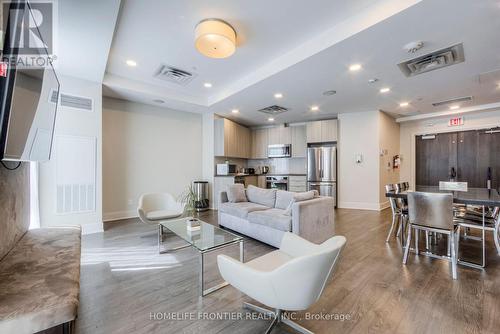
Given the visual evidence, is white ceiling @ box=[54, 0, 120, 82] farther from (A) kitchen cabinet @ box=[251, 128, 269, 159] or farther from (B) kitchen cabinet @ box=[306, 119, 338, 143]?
(B) kitchen cabinet @ box=[306, 119, 338, 143]

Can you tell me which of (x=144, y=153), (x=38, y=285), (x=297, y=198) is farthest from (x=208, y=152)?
(x=38, y=285)

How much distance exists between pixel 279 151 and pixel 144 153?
161 inches

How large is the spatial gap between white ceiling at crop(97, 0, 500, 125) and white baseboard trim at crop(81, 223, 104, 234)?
8.55 ft

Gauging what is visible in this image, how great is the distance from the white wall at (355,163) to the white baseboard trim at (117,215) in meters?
5.49

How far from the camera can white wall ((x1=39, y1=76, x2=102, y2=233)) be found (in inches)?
140

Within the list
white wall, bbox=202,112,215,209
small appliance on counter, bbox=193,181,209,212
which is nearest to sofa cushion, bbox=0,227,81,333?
small appliance on counter, bbox=193,181,209,212

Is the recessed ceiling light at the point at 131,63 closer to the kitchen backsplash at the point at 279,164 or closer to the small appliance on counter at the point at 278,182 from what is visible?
the kitchen backsplash at the point at 279,164

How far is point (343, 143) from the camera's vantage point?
20.3ft

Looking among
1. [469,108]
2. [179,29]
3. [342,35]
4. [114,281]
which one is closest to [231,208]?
[114,281]

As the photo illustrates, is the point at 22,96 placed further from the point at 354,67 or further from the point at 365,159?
the point at 365,159

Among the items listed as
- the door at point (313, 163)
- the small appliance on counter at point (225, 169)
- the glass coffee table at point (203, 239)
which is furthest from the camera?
the door at point (313, 163)

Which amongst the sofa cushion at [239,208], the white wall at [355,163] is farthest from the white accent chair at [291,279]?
the white wall at [355,163]

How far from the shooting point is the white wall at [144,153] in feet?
15.8

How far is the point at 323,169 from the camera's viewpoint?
6.31 m
